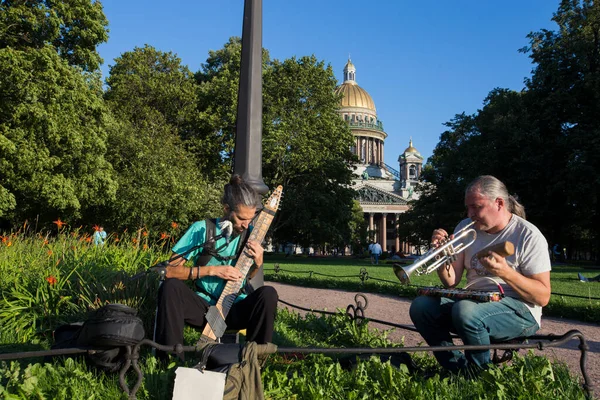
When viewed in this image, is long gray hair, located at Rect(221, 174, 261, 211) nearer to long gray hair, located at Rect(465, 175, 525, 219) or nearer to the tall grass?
the tall grass

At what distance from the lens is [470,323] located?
3.75m

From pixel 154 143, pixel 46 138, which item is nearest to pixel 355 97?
pixel 154 143

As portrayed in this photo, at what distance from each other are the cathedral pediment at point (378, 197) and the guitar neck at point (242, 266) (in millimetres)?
85409

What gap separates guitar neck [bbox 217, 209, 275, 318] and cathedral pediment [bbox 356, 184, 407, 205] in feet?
280

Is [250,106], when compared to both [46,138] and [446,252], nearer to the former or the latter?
[446,252]

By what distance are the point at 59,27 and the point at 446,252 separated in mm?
21252

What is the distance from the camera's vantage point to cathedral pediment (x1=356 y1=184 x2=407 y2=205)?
89812 millimetres

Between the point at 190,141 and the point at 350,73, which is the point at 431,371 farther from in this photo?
the point at 350,73

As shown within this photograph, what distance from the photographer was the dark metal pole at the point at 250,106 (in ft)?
20.1

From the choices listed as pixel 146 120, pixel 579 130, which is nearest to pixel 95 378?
pixel 579 130

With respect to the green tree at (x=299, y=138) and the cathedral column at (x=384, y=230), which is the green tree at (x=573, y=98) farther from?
the cathedral column at (x=384, y=230)

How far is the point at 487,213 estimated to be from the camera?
4152mm

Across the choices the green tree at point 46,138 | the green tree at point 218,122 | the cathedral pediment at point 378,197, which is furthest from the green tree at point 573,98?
the cathedral pediment at point 378,197

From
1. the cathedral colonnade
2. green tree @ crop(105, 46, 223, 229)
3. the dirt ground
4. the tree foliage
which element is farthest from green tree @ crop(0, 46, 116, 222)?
the cathedral colonnade
